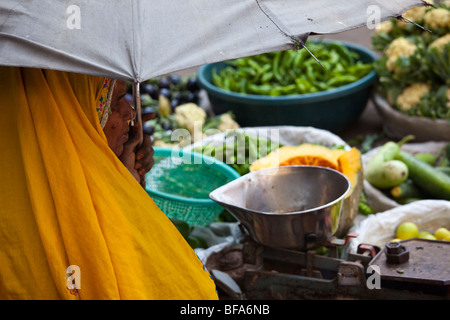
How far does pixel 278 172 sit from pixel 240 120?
224 centimetres

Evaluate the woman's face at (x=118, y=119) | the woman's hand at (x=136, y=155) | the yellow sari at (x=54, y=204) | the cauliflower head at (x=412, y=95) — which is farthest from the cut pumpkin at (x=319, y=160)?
the cauliflower head at (x=412, y=95)

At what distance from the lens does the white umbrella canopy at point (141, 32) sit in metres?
1.41

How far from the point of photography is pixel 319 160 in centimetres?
294

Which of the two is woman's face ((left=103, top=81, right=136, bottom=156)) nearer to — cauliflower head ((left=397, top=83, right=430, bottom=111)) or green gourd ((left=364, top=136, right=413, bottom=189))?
green gourd ((left=364, top=136, right=413, bottom=189))

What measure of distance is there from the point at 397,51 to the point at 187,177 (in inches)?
94.3

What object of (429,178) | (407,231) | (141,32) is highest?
(141,32)

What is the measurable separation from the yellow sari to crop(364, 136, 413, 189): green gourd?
6.60ft

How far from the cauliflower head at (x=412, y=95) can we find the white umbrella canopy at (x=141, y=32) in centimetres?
304

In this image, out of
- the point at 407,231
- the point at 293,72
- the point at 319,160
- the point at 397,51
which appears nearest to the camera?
the point at 407,231

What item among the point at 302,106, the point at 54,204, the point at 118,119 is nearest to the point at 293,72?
the point at 302,106

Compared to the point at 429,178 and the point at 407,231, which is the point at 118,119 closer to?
the point at 407,231

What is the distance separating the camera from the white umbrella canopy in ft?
4.62

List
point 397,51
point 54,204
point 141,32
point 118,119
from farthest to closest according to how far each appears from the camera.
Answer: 1. point 397,51
2. point 118,119
3. point 54,204
4. point 141,32

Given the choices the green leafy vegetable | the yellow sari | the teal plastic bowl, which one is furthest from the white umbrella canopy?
the green leafy vegetable
